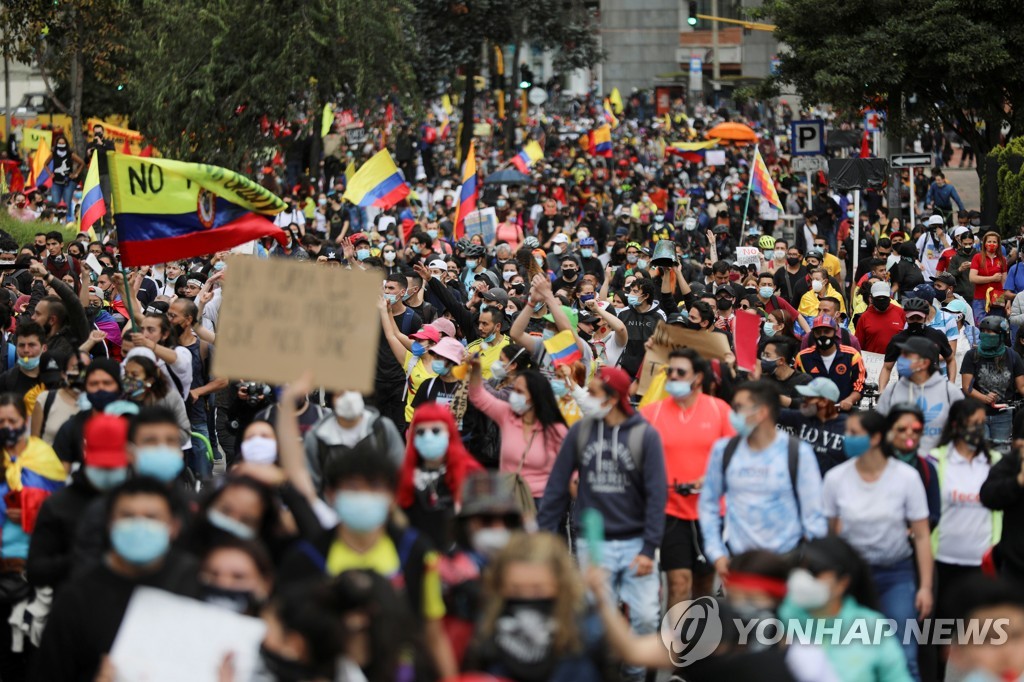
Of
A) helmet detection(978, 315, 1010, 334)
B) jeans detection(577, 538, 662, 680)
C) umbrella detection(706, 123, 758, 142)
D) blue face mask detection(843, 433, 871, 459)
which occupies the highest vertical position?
umbrella detection(706, 123, 758, 142)

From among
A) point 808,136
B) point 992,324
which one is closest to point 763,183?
point 808,136

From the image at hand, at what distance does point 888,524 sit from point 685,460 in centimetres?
138

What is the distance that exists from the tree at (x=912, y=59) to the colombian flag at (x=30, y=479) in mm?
22153

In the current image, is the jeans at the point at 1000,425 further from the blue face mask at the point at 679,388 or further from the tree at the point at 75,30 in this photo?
the tree at the point at 75,30

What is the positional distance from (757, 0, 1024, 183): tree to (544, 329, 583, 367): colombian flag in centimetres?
1850

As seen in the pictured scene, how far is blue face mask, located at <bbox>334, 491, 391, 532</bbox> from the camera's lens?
19.1ft

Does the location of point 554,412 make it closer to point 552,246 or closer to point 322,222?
point 552,246

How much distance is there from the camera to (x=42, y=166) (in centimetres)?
2894

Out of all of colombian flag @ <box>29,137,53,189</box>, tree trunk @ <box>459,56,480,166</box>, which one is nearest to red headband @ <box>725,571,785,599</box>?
colombian flag @ <box>29,137,53,189</box>

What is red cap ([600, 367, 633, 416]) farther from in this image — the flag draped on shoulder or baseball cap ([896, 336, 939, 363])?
the flag draped on shoulder

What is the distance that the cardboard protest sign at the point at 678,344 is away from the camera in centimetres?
1030

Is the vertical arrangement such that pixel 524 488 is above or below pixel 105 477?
below

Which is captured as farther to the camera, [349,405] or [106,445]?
[349,405]

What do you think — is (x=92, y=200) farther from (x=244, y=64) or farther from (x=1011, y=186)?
(x=1011, y=186)
